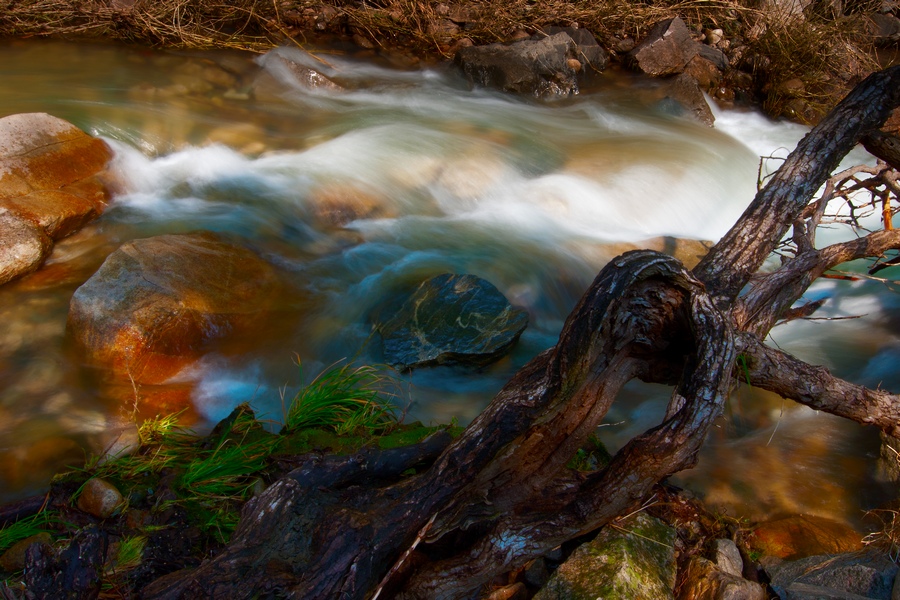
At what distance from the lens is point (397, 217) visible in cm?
629

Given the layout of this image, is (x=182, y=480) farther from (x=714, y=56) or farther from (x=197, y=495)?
(x=714, y=56)

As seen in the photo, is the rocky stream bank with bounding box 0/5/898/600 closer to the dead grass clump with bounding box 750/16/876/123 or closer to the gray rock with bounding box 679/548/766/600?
the gray rock with bounding box 679/548/766/600

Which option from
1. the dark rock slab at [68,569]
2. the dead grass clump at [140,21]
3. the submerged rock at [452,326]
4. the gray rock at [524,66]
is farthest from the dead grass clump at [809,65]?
the dark rock slab at [68,569]

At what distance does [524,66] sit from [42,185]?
5683mm

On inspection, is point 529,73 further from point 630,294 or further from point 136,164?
point 630,294

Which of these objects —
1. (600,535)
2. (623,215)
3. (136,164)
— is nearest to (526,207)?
(623,215)

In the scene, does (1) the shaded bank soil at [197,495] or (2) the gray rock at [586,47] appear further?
(2) the gray rock at [586,47]

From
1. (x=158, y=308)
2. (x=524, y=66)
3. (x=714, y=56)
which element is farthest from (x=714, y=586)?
(x=714, y=56)

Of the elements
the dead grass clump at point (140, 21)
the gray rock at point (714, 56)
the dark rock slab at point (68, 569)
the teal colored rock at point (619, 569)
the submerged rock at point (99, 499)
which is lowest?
the submerged rock at point (99, 499)

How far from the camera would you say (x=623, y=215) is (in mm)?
6809

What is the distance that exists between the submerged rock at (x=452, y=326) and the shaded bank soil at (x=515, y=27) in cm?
535

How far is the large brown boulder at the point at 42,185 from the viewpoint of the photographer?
4965 millimetres

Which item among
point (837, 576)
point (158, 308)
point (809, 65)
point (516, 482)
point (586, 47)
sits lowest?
point (158, 308)

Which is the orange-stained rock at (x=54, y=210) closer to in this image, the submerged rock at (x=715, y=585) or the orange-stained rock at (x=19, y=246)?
the orange-stained rock at (x=19, y=246)
